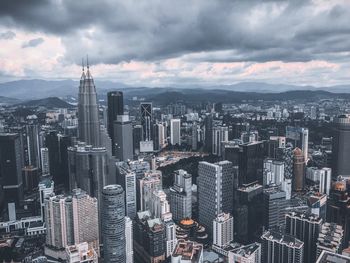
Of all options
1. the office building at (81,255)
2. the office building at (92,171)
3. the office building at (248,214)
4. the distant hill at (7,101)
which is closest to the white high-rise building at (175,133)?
the distant hill at (7,101)

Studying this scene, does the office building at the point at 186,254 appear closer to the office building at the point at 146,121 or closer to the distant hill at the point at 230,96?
the office building at the point at 146,121

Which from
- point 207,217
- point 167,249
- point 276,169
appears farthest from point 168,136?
point 167,249

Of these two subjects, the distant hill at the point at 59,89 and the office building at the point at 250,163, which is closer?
the office building at the point at 250,163

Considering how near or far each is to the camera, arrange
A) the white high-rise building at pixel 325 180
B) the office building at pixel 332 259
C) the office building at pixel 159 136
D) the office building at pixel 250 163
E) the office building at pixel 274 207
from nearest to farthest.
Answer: the office building at pixel 332 259
the office building at pixel 274 207
the office building at pixel 250 163
the white high-rise building at pixel 325 180
the office building at pixel 159 136

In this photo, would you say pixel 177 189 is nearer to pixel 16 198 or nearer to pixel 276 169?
pixel 276 169

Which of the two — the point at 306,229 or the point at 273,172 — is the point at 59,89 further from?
the point at 306,229
